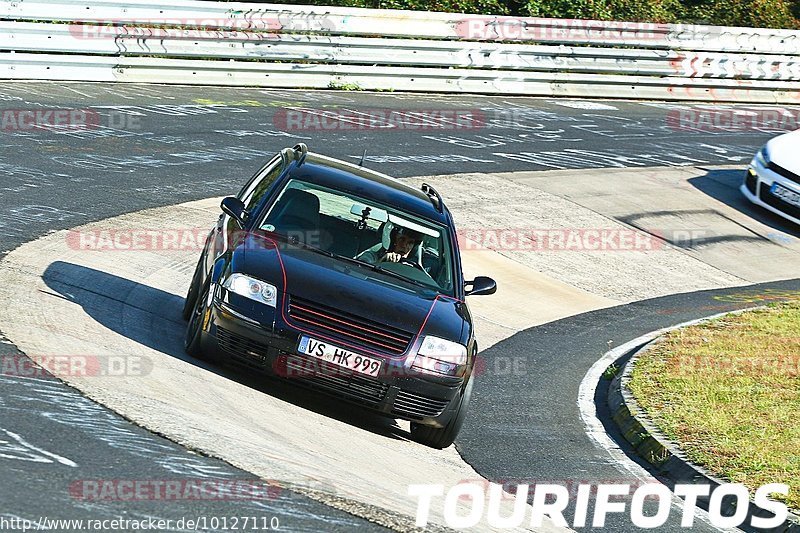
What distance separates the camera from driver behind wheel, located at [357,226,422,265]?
30.3 feet

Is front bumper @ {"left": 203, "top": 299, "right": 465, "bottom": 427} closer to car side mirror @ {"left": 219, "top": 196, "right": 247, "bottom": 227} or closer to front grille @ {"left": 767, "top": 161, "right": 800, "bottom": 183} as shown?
car side mirror @ {"left": 219, "top": 196, "right": 247, "bottom": 227}

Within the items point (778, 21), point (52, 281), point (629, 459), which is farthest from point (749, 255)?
point (778, 21)

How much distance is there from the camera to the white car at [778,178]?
1825 cm

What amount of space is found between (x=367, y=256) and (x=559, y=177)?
410 inches

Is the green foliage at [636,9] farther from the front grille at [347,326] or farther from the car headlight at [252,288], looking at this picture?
the front grille at [347,326]

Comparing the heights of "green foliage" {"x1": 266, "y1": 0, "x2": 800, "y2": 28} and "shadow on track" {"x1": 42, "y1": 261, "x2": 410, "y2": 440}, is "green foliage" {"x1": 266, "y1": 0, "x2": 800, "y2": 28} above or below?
above

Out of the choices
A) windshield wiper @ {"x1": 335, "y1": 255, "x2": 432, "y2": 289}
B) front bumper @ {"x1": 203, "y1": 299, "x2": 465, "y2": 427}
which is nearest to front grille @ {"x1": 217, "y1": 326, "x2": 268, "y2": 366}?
front bumper @ {"x1": 203, "y1": 299, "x2": 465, "y2": 427}

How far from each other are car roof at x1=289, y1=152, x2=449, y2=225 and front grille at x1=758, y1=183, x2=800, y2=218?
992 cm

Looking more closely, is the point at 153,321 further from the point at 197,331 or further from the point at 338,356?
the point at 338,356

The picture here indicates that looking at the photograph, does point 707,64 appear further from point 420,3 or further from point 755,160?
point 755,160

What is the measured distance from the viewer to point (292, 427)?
782 cm

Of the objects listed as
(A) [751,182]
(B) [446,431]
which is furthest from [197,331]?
(A) [751,182]

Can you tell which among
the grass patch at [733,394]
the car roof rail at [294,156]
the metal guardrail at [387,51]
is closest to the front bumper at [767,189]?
the grass patch at [733,394]

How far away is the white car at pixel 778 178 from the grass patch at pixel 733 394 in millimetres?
4842
